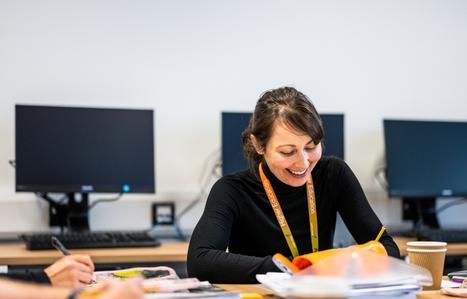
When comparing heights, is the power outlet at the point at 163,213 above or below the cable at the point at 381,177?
below

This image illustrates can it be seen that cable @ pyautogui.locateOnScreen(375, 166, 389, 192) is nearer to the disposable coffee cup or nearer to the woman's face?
the woman's face

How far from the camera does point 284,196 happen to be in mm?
2061

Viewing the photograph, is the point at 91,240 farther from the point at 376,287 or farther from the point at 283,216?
the point at 376,287

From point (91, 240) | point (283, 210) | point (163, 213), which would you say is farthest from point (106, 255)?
point (283, 210)

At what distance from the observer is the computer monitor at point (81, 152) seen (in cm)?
289

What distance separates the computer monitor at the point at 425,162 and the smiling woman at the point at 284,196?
1.26 m

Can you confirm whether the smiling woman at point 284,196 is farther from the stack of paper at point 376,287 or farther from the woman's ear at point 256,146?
the stack of paper at point 376,287

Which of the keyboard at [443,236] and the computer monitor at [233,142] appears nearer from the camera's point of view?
the keyboard at [443,236]

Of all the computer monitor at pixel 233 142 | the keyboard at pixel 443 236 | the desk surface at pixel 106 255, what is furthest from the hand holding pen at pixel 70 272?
the keyboard at pixel 443 236

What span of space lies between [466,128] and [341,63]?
2.37ft

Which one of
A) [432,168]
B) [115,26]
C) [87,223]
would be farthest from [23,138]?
[432,168]

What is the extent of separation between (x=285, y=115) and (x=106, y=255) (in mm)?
1009

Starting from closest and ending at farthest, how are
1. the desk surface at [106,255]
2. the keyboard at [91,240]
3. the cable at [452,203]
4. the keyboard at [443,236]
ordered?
the desk surface at [106,255]
the keyboard at [91,240]
the keyboard at [443,236]
the cable at [452,203]

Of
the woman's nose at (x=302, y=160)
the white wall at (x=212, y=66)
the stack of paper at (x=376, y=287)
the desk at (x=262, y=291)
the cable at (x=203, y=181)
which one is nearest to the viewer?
the stack of paper at (x=376, y=287)
